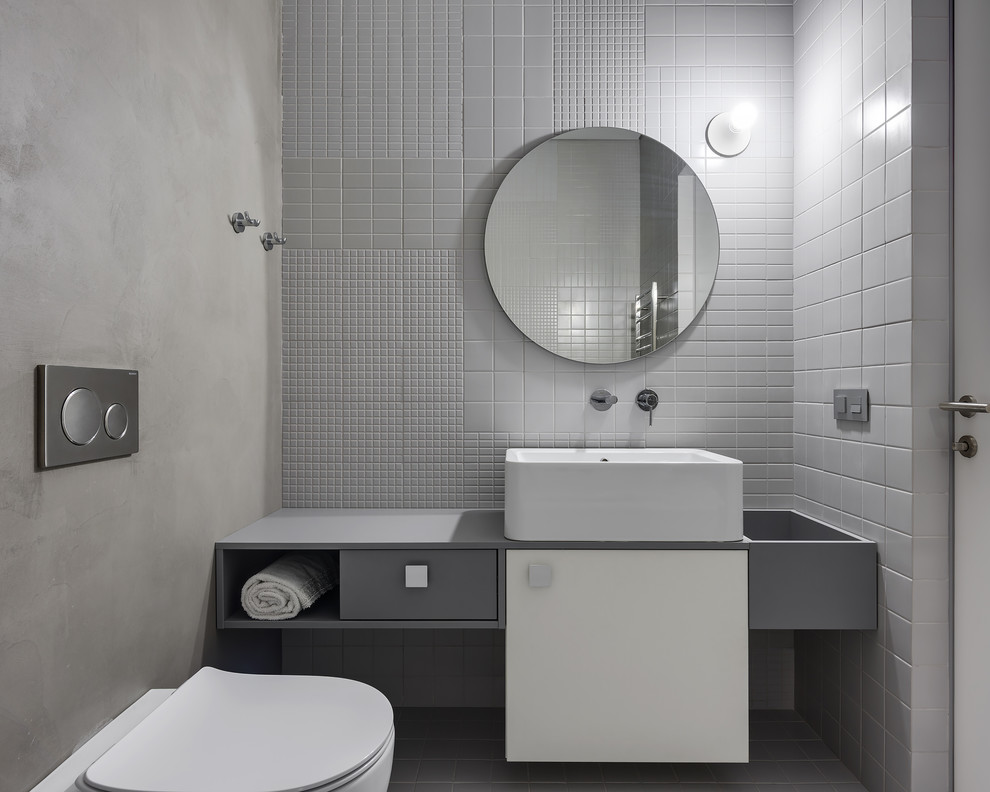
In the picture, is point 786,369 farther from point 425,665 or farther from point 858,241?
point 425,665

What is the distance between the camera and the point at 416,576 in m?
1.65

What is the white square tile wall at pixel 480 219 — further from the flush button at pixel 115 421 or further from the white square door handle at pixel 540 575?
the flush button at pixel 115 421

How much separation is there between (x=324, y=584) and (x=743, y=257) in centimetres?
157

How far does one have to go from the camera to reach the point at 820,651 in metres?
1.98

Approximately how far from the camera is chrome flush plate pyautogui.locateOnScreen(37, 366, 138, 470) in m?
1.02

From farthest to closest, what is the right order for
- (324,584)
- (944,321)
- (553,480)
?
(324,584)
(553,480)
(944,321)

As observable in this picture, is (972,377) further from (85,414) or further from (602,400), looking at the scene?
(85,414)

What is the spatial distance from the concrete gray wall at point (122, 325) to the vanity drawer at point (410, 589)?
353 mm

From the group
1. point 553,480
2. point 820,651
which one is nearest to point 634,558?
point 553,480

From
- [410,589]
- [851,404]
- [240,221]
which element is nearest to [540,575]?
[410,589]

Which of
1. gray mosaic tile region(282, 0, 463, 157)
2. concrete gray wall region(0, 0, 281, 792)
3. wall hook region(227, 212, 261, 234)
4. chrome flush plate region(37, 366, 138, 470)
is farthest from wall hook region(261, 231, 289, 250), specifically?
chrome flush plate region(37, 366, 138, 470)

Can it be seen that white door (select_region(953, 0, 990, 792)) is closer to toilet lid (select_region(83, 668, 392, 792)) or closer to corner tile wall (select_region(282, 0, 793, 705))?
corner tile wall (select_region(282, 0, 793, 705))

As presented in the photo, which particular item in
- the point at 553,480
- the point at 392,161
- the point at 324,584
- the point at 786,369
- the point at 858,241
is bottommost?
the point at 324,584

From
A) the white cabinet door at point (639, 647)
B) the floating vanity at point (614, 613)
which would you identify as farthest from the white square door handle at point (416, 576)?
the white cabinet door at point (639, 647)
